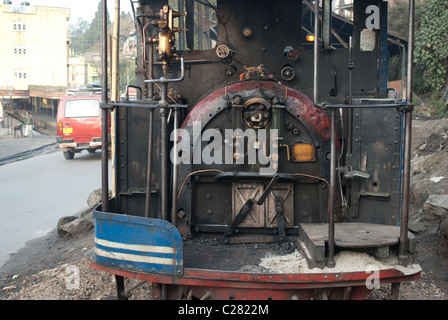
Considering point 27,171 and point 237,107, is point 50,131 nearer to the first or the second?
point 27,171

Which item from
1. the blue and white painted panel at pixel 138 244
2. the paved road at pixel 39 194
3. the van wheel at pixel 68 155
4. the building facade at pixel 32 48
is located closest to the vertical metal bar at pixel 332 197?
the blue and white painted panel at pixel 138 244

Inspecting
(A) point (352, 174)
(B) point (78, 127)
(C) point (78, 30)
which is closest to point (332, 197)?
(A) point (352, 174)

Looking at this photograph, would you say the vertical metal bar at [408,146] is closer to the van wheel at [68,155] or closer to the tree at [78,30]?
the van wheel at [68,155]

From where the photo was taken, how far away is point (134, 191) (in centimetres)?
468

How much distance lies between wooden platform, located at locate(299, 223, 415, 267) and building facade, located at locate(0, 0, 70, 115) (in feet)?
147

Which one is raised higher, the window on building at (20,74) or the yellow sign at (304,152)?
the window on building at (20,74)

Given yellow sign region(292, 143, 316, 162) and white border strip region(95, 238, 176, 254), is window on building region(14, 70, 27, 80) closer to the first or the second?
yellow sign region(292, 143, 316, 162)

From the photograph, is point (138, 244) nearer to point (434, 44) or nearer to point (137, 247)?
point (137, 247)

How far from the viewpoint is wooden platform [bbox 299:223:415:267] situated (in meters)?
3.38

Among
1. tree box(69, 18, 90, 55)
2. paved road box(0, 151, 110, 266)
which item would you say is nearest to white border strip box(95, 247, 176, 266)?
paved road box(0, 151, 110, 266)

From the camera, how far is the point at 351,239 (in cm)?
355

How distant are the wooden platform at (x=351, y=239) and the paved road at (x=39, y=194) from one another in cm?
494

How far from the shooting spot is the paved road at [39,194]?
8.31m
